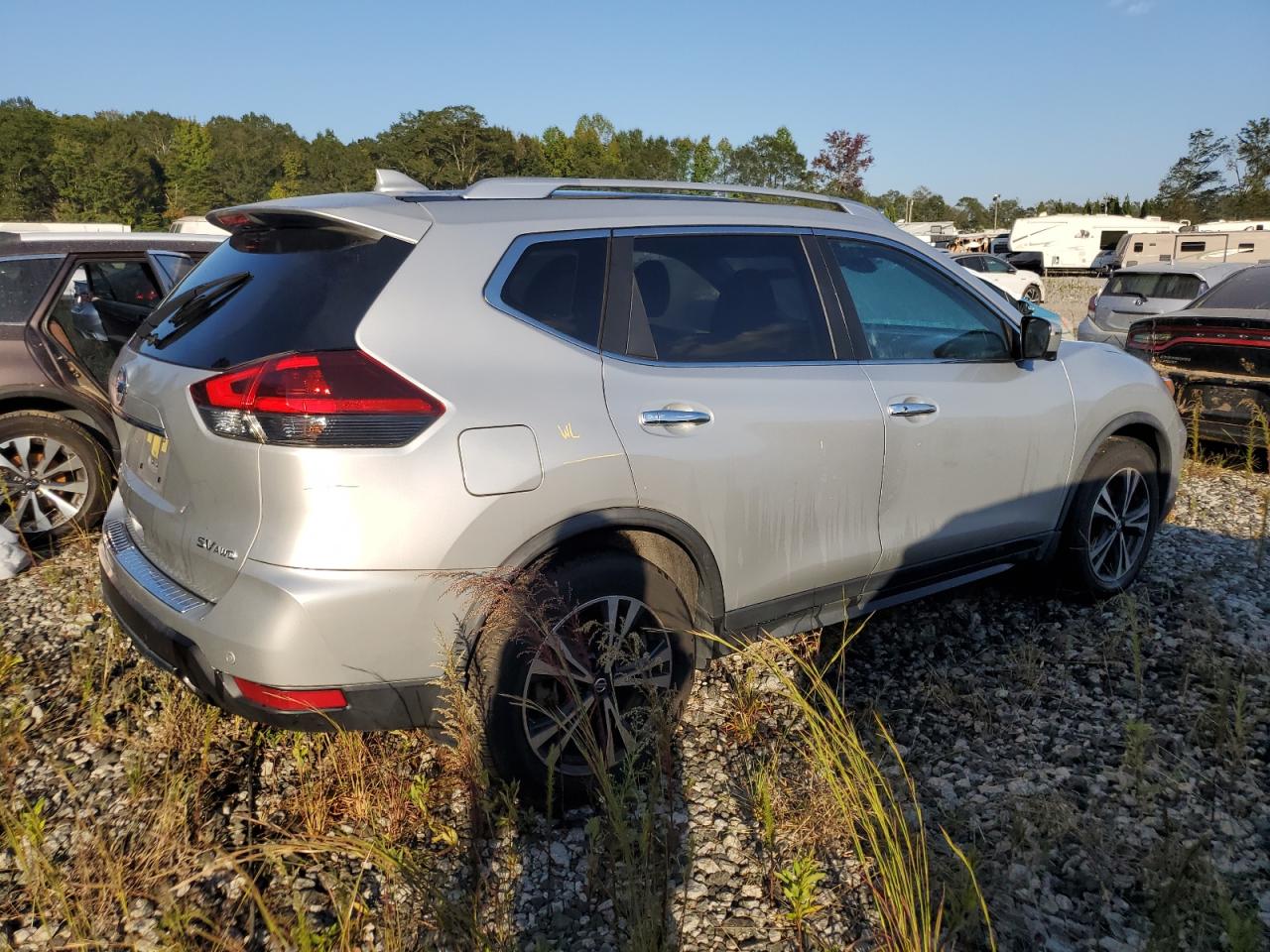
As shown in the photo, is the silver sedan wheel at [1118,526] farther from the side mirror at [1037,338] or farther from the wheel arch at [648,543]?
the wheel arch at [648,543]

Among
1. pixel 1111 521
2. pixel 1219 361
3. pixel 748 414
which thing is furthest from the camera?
pixel 1219 361

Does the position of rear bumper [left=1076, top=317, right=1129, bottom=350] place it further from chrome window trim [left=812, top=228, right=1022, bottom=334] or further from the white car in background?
the white car in background

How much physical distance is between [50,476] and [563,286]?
378cm

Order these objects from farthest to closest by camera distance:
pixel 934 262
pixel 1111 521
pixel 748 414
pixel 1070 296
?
pixel 1070 296, pixel 1111 521, pixel 934 262, pixel 748 414

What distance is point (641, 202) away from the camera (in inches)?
123

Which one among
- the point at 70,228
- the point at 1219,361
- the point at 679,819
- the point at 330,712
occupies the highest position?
the point at 70,228

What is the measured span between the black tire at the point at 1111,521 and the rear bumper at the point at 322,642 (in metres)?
3.15

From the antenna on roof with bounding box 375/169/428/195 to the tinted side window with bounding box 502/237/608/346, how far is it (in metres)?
0.57

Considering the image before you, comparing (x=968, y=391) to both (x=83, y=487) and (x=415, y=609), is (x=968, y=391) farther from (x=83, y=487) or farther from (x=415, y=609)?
(x=83, y=487)

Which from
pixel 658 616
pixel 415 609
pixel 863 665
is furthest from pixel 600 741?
pixel 863 665

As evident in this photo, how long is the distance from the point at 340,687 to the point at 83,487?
A: 361 cm

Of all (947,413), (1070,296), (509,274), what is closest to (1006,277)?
(1070,296)

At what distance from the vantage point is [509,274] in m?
2.67

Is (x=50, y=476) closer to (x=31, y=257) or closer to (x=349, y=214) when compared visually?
(x=31, y=257)
